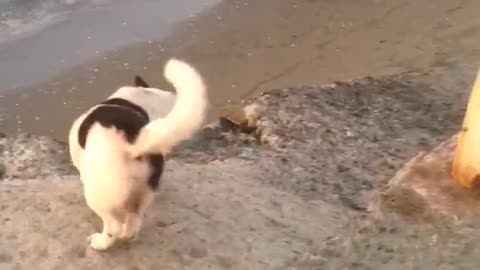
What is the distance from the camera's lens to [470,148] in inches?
156

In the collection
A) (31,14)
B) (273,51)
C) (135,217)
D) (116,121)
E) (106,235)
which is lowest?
(31,14)

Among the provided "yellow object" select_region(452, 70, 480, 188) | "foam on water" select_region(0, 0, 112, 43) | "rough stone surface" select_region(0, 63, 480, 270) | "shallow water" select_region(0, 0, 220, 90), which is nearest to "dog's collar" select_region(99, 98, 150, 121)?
"rough stone surface" select_region(0, 63, 480, 270)

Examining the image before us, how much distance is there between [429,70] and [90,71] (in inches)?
99.2

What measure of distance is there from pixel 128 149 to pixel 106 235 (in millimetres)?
487

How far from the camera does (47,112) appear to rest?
667cm

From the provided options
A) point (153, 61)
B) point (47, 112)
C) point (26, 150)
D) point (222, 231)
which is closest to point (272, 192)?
point (222, 231)

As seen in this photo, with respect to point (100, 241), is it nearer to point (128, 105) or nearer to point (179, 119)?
point (128, 105)

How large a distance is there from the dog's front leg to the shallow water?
3.26 m

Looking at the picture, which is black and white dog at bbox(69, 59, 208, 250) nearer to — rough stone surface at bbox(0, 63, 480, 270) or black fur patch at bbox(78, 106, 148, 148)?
black fur patch at bbox(78, 106, 148, 148)

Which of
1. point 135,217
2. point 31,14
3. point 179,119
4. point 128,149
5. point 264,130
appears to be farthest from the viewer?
point 31,14

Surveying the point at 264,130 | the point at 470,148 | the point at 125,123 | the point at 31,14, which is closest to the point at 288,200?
the point at 264,130

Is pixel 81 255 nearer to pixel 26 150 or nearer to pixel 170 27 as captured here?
pixel 26 150

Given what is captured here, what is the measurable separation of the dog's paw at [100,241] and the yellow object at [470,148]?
56.5 inches

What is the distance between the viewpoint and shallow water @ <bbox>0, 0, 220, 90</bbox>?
7430 mm
